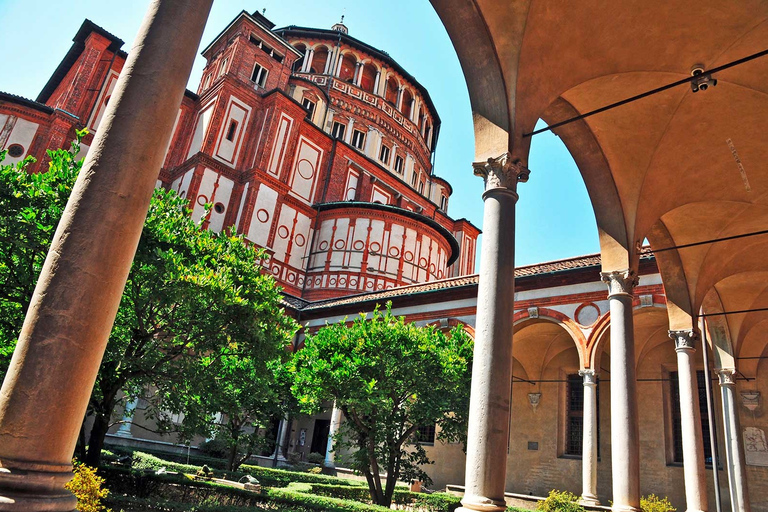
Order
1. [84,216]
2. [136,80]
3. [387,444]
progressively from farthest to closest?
[387,444] → [136,80] → [84,216]

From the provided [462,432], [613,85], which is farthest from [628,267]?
[462,432]

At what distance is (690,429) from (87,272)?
34.3ft

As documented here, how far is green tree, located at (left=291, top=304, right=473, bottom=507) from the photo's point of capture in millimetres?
11547

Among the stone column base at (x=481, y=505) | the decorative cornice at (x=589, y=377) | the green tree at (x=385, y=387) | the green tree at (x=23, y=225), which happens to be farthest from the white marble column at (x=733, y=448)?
the green tree at (x=23, y=225)

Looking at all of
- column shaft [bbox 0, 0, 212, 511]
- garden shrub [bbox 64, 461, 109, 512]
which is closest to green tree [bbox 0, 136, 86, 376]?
garden shrub [bbox 64, 461, 109, 512]

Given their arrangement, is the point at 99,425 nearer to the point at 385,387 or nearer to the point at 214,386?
the point at 214,386

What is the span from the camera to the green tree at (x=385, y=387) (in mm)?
11547

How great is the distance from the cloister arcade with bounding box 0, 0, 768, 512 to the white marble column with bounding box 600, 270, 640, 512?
0.02 meters

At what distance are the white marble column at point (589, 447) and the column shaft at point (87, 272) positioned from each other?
582 inches

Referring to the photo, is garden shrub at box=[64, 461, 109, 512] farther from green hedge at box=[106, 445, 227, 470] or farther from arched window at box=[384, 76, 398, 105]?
arched window at box=[384, 76, 398, 105]

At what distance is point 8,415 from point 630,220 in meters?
8.47

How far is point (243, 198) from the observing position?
2475 centimetres

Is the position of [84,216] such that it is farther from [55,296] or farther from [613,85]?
[613,85]

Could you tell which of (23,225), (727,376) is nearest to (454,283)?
(727,376)
